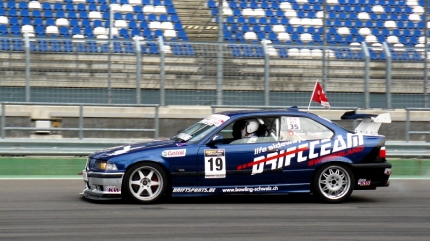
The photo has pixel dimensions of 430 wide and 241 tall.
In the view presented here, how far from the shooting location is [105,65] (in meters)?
15.5

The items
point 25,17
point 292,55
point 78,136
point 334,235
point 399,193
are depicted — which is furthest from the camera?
point 25,17

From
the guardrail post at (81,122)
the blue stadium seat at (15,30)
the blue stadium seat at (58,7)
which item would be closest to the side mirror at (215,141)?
the guardrail post at (81,122)

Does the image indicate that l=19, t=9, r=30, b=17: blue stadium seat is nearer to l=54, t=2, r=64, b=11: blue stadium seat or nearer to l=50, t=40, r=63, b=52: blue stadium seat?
l=54, t=2, r=64, b=11: blue stadium seat

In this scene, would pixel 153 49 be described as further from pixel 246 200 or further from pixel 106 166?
pixel 106 166

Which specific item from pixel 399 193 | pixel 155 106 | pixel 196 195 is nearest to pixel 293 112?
pixel 196 195

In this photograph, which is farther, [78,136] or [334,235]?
[78,136]

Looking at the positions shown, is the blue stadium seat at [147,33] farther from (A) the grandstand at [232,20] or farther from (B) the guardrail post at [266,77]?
(B) the guardrail post at [266,77]

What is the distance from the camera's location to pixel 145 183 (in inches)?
389

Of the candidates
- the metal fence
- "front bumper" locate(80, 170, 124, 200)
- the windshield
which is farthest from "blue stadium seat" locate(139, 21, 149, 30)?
"front bumper" locate(80, 170, 124, 200)

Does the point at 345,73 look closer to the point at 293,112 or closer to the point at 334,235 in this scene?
the point at 293,112

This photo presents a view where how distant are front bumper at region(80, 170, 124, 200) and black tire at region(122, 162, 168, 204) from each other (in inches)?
3.5

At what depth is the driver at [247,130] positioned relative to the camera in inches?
405

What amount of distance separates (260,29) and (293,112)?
404 inches

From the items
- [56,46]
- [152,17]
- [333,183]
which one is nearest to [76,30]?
[152,17]
